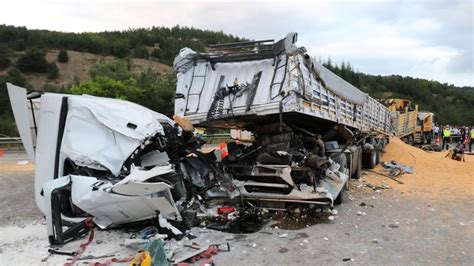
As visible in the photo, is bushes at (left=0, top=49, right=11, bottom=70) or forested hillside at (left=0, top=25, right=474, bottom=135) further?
bushes at (left=0, top=49, right=11, bottom=70)

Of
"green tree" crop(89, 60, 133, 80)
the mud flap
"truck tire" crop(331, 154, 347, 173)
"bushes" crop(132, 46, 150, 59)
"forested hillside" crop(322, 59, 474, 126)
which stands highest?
"bushes" crop(132, 46, 150, 59)

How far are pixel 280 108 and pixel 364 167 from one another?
7469 millimetres

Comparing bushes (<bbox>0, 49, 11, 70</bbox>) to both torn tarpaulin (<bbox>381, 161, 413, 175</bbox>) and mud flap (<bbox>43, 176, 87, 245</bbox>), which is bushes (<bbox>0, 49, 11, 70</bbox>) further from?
mud flap (<bbox>43, 176, 87, 245</bbox>)

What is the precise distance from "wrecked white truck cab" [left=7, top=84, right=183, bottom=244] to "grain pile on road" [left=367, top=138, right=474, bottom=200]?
621 centimetres

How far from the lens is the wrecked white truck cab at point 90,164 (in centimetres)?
465

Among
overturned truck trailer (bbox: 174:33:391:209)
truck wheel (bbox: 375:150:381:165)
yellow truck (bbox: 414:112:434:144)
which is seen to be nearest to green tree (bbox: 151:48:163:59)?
yellow truck (bbox: 414:112:434:144)

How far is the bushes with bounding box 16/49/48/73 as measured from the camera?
5678 centimetres

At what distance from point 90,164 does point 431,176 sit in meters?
10.0

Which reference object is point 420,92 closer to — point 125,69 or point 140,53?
point 140,53

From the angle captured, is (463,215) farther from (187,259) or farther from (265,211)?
(187,259)

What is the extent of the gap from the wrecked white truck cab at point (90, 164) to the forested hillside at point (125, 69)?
2370 cm

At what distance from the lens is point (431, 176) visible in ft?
38.2

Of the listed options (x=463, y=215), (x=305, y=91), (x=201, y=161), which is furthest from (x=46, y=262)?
(x=463, y=215)

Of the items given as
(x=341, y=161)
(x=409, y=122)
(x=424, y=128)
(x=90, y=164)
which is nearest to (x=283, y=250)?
(x=90, y=164)
